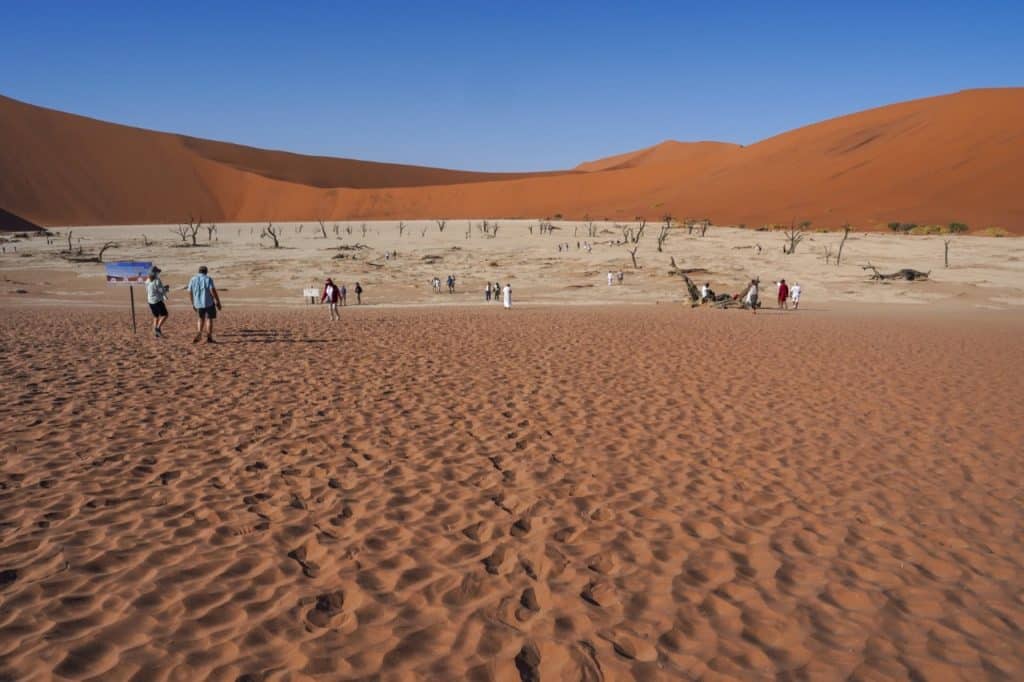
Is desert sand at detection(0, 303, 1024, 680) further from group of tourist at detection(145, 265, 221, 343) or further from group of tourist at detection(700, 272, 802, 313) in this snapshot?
group of tourist at detection(700, 272, 802, 313)

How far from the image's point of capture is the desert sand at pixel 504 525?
11.5 ft

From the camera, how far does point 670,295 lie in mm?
29125

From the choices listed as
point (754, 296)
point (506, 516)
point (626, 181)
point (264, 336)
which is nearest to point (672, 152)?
point (626, 181)

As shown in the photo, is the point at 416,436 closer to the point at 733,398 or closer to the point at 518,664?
the point at 518,664

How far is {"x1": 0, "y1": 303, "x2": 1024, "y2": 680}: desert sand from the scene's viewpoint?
3496 millimetres

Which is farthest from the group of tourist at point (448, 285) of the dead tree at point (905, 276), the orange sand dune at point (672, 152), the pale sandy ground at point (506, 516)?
the orange sand dune at point (672, 152)

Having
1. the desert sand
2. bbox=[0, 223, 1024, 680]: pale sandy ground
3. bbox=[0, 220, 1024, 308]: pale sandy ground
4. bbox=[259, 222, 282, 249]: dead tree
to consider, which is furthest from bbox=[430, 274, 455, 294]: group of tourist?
the desert sand

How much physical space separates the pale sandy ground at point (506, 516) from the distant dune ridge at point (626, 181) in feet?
163

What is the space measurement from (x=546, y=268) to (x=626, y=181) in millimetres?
72569

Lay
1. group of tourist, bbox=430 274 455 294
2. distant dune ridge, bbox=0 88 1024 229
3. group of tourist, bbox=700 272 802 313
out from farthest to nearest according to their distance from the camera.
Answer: distant dune ridge, bbox=0 88 1024 229, group of tourist, bbox=430 274 455 294, group of tourist, bbox=700 272 802 313

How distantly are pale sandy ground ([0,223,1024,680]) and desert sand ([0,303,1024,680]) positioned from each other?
3 cm

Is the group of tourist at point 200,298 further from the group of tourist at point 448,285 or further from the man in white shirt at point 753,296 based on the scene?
the man in white shirt at point 753,296

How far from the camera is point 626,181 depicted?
338 feet

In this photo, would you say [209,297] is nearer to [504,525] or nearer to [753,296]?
[504,525]
